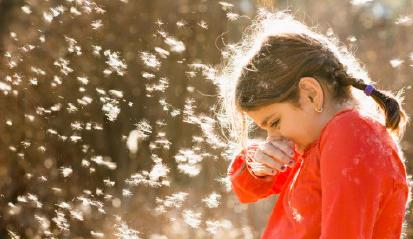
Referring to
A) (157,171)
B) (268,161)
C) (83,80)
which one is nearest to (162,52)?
(83,80)

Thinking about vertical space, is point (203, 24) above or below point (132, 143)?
above

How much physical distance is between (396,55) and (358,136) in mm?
4854

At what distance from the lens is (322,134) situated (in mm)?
1804

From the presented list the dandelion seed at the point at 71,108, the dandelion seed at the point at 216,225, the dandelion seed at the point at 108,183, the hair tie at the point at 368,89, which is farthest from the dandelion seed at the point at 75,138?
the hair tie at the point at 368,89

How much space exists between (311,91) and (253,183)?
682 millimetres

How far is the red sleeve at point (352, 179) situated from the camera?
1.62 meters

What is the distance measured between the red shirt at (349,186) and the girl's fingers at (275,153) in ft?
0.36

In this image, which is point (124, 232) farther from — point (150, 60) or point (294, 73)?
point (294, 73)

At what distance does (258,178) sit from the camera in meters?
2.49

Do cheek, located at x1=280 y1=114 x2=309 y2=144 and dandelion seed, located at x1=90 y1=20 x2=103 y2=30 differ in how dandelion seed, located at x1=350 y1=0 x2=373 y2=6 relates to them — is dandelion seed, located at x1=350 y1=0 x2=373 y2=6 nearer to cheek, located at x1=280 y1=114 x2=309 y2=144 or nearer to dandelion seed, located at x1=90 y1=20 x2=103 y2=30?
dandelion seed, located at x1=90 y1=20 x2=103 y2=30

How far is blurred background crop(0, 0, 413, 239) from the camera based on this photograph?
499 centimetres

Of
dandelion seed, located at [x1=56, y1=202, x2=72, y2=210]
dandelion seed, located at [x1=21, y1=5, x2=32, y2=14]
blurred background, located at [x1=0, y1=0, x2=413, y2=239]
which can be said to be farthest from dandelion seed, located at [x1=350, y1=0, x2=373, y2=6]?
dandelion seed, located at [x1=56, y1=202, x2=72, y2=210]

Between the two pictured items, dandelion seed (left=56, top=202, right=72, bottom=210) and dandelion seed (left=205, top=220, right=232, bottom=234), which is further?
dandelion seed (left=56, top=202, right=72, bottom=210)

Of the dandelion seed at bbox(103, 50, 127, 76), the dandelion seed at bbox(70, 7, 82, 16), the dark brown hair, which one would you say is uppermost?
the dandelion seed at bbox(70, 7, 82, 16)
